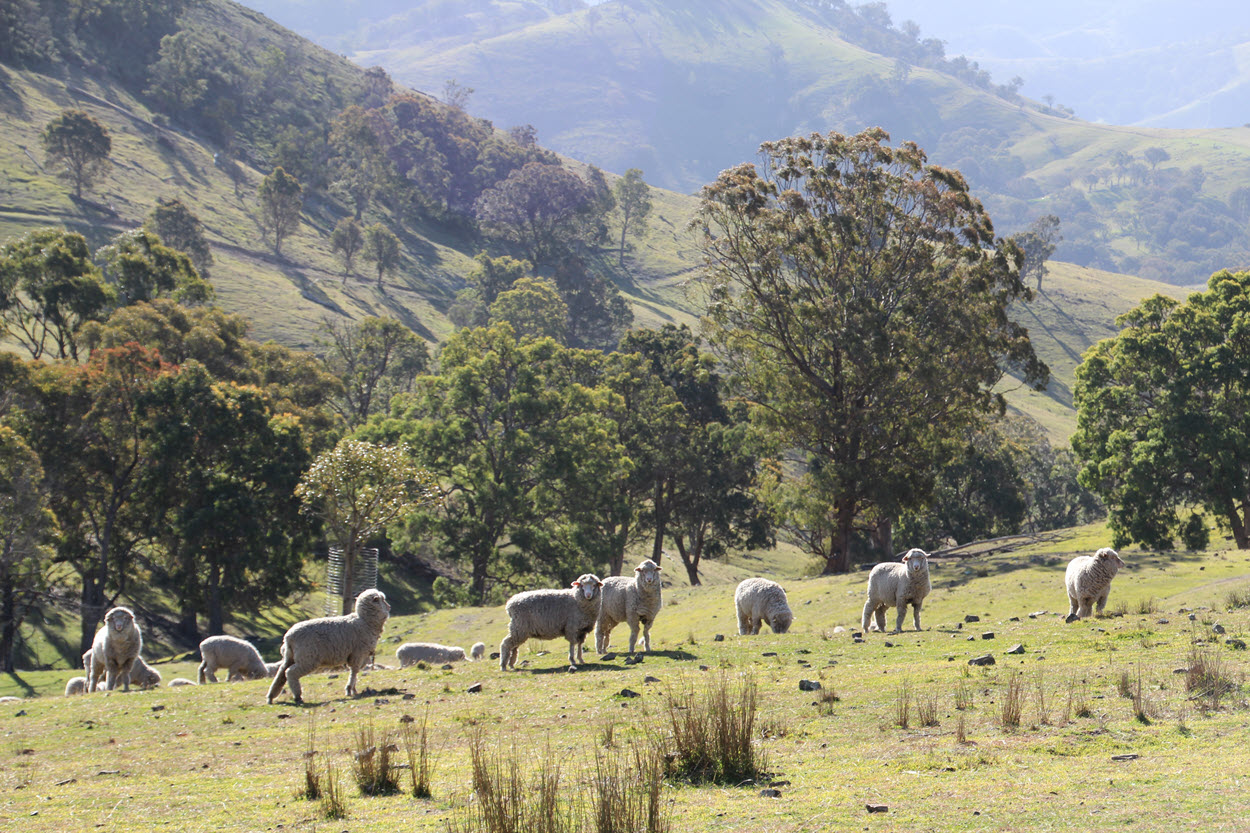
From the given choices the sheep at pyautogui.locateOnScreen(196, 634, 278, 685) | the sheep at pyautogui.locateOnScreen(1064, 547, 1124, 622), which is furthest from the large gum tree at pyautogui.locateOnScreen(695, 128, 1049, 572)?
the sheep at pyautogui.locateOnScreen(196, 634, 278, 685)

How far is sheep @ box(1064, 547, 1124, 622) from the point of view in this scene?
2011 centimetres

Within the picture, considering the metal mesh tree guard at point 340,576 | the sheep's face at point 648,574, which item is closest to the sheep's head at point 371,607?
the sheep's face at point 648,574

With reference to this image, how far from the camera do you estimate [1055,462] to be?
8475 cm

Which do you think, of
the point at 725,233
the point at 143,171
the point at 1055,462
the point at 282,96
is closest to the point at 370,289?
the point at 143,171

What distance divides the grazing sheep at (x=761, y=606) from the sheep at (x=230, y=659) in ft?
37.2

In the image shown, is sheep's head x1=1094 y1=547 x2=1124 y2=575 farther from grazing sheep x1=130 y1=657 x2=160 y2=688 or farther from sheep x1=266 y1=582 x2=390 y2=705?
grazing sheep x1=130 y1=657 x2=160 y2=688

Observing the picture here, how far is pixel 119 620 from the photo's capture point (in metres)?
20.6

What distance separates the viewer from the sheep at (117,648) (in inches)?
816

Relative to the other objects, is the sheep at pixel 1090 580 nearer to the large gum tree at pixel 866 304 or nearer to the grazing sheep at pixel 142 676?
the large gum tree at pixel 866 304

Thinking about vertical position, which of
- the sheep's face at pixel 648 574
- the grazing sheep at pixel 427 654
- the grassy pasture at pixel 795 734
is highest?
the sheep's face at pixel 648 574

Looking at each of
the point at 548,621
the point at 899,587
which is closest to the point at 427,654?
the point at 548,621

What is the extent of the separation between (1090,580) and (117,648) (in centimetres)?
1992

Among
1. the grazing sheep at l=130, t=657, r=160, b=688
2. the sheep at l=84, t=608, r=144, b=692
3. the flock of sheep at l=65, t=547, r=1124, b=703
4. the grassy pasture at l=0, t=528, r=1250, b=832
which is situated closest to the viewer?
the grassy pasture at l=0, t=528, r=1250, b=832

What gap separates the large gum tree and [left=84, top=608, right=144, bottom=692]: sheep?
25600mm
